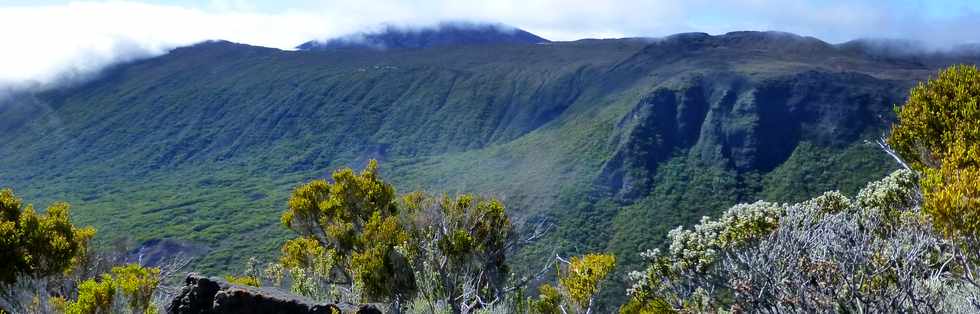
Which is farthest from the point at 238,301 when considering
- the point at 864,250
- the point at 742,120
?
the point at 742,120

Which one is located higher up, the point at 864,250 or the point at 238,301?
the point at 864,250

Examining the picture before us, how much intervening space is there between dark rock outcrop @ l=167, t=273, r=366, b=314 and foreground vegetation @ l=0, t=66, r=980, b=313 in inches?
31.8

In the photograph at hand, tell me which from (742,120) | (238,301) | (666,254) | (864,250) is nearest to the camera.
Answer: (864,250)

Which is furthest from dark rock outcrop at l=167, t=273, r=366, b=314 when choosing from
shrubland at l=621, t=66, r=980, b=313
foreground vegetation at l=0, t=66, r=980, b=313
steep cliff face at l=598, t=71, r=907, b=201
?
steep cliff face at l=598, t=71, r=907, b=201

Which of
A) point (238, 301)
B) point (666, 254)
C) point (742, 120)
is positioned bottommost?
point (742, 120)

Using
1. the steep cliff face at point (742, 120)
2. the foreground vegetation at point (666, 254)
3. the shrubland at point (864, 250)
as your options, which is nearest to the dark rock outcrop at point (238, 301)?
the foreground vegetation at point (666, 254)

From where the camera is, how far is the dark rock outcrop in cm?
1091

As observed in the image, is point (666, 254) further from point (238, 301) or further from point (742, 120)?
point (742, 120)

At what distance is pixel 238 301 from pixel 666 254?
325 inches

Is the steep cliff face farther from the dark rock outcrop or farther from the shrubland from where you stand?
the dark rock outcrop

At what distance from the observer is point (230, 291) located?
1098 cm

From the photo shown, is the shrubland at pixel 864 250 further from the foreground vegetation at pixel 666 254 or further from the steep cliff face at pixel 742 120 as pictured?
the steep cliff face at pixel 742 120

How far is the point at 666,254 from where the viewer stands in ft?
47.8

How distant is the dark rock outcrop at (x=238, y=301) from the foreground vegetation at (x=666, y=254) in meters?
0.81
